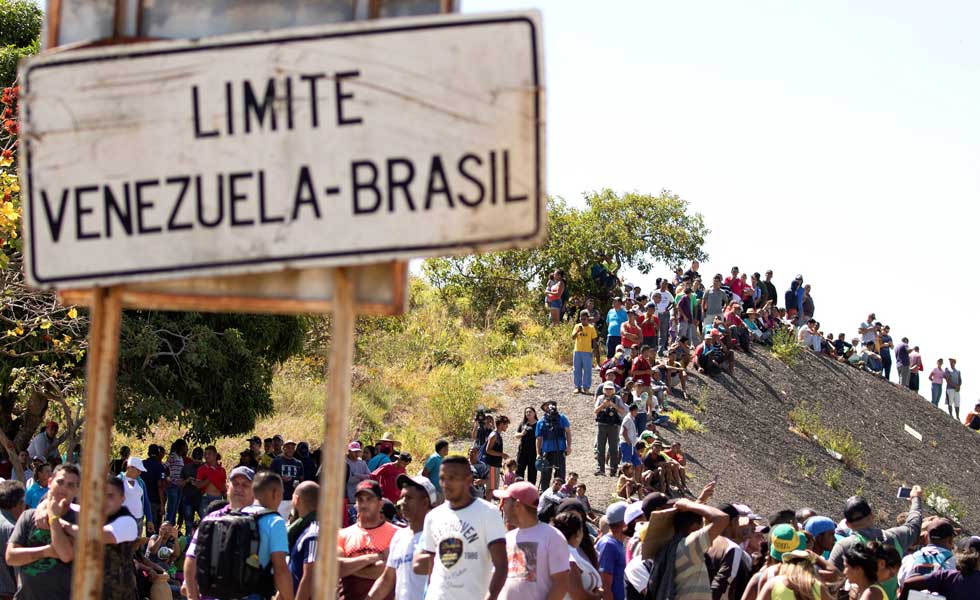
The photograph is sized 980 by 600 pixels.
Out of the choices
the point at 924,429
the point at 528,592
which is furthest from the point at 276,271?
the point at 924,429

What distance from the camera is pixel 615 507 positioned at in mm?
8227

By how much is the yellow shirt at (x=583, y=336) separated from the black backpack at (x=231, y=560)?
17465 millimetres

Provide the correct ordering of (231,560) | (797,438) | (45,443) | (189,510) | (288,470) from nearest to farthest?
(231,560), (288,470), (189,510), (45,443), (797,438)

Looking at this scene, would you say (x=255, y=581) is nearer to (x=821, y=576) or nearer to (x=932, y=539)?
(x=821, y=576)

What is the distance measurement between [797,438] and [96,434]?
2634 cm

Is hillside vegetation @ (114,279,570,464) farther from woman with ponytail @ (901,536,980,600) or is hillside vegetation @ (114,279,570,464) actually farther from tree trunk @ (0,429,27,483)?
woman with ponytail @ (901,536,980,600)

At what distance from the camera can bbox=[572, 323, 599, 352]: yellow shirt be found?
79.3 ft

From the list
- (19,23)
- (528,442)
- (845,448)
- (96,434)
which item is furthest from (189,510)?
(845,448)

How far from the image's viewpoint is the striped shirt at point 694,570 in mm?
7344

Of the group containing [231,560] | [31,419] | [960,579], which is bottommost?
[960,579]

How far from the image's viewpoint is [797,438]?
28391mm

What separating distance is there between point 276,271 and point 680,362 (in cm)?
2473

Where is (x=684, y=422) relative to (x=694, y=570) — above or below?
above

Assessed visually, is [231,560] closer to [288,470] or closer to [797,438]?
[288,470]
